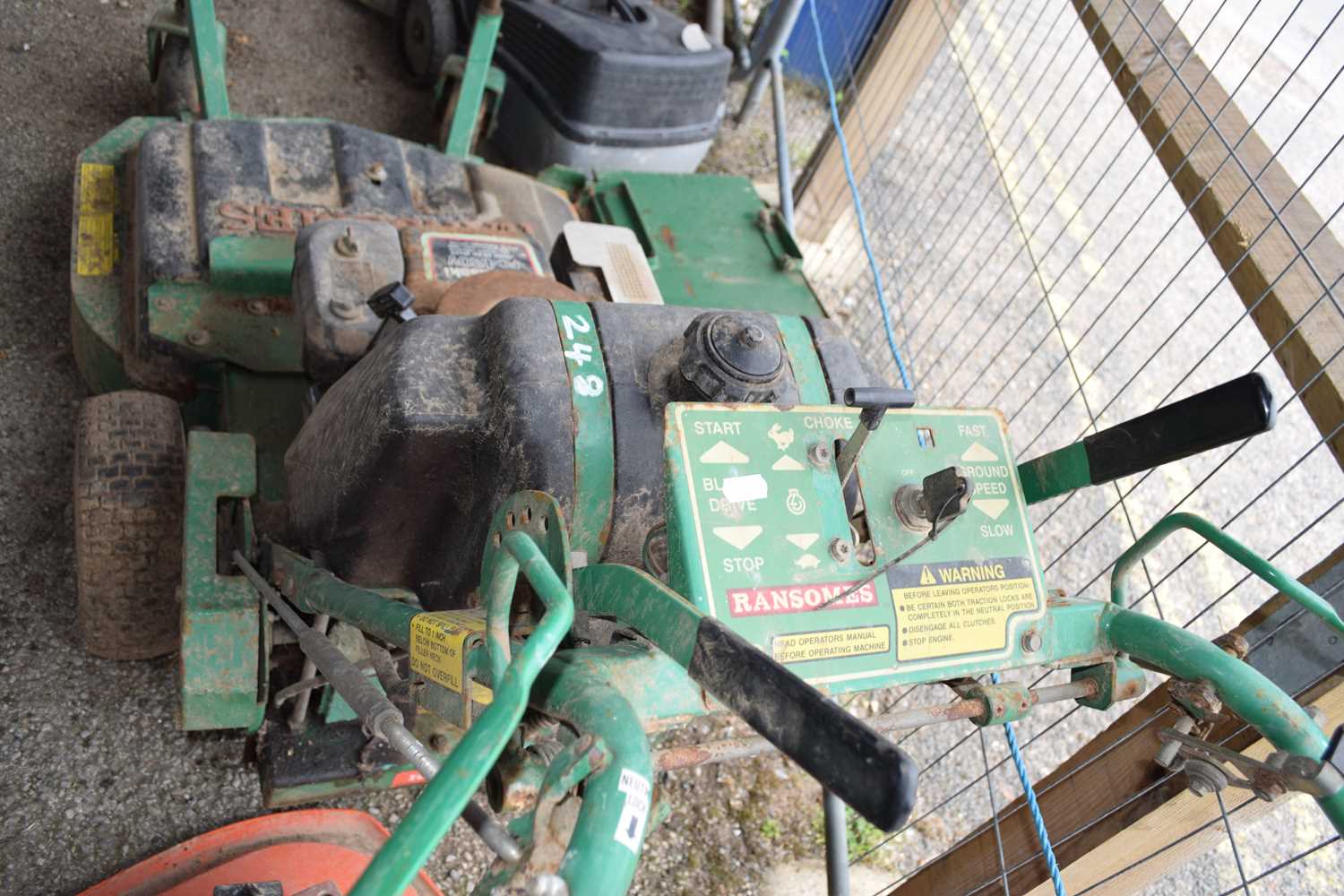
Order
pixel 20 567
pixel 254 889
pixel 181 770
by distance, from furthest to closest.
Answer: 1. pixel 20 567
2. pixel 181 770
3. pixel 254 889

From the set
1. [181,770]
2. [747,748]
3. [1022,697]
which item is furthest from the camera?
[181,770]

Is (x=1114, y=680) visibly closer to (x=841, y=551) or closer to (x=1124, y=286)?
(x=841, y=551)

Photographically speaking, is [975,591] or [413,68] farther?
[413,68]

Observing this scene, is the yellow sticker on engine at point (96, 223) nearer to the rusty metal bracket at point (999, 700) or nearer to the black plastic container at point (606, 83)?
the black plastic container at point (606, 83)

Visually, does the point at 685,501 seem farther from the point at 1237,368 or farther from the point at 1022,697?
the point at 1237,368

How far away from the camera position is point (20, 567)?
7.77ft

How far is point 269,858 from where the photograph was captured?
1.93 meters

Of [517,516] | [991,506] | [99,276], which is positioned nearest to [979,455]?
[991,506]

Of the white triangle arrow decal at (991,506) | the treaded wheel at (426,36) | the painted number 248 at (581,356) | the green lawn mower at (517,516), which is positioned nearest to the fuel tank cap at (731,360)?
the green lawn mower at (517,516)

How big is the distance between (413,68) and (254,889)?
3159 millimetres

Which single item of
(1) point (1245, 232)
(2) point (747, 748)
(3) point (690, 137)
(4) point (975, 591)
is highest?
(1) point (1245, 232)

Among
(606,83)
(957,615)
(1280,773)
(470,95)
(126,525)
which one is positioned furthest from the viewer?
(606,83)

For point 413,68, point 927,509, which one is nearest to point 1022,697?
point 927,509

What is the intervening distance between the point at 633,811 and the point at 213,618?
4.16ft
